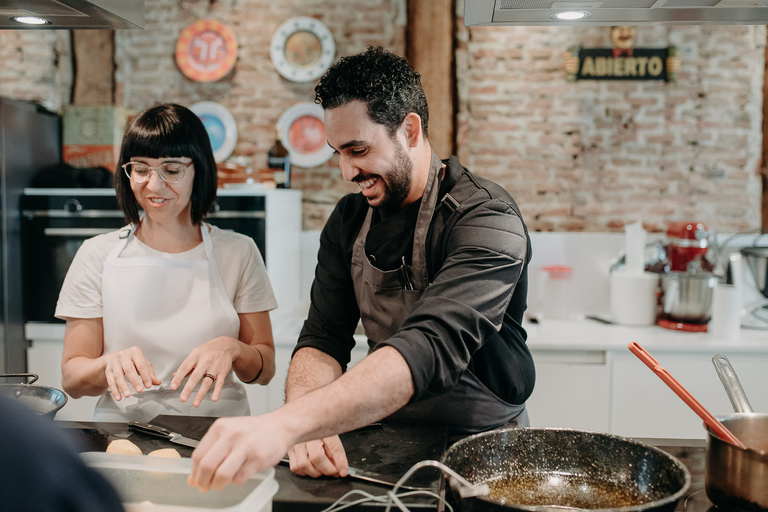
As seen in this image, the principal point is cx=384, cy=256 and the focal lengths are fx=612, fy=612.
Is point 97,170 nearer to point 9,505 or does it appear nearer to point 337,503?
point 337,503

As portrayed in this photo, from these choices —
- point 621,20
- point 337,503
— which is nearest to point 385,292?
point 337,503

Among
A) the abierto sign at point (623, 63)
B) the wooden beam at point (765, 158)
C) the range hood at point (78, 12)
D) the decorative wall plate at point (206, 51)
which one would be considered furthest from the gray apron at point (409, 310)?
the wooden beam at point (765, 158)

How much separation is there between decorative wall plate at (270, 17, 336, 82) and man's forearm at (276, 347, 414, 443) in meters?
2.75

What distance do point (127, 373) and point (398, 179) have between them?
0.83 m

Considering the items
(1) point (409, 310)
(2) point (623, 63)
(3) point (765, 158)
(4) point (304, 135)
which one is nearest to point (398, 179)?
(1) point (409, 310)

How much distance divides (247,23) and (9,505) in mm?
3567

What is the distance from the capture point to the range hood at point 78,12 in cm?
134

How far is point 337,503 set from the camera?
1032 mm

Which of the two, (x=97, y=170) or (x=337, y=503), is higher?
(x=97, y=170)

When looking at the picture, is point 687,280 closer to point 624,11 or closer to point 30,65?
point 624,11

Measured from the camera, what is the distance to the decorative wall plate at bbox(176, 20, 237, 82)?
3.57 metres

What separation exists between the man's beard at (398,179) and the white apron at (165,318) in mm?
668

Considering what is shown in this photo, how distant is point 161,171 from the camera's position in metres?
1.80

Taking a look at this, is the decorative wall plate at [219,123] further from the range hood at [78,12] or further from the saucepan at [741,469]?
the saucepan at [741,469]
